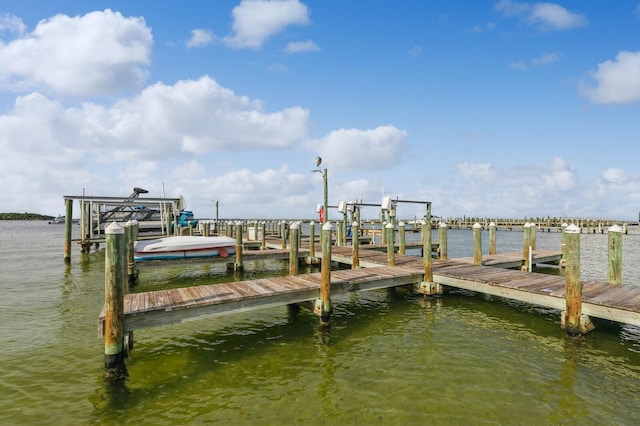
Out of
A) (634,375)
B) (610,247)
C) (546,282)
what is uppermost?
(610,247)

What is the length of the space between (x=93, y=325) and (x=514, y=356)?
31.6ft

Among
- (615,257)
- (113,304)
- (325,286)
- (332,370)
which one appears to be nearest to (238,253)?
(325,286)

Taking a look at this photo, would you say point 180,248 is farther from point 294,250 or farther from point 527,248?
point 527,248

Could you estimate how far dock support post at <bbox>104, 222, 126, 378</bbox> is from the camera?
5.56m

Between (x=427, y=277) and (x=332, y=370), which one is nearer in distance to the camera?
(x=332, y=370)

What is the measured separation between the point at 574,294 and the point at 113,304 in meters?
9.06

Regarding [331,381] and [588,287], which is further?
[588,287]

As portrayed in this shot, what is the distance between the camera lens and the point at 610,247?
9414 millimetres

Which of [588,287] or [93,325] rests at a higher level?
[588,287]

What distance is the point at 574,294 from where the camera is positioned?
7.40m

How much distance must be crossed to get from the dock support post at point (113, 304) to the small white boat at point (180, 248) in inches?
355

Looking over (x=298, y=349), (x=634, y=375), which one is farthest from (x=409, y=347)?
(x=634, y=375)

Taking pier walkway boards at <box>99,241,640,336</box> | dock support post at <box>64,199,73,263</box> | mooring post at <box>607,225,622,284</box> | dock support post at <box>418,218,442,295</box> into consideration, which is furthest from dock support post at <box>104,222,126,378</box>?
dock support post at <box>64,199,73,263</box>

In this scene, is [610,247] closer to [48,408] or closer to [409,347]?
[409,347]
